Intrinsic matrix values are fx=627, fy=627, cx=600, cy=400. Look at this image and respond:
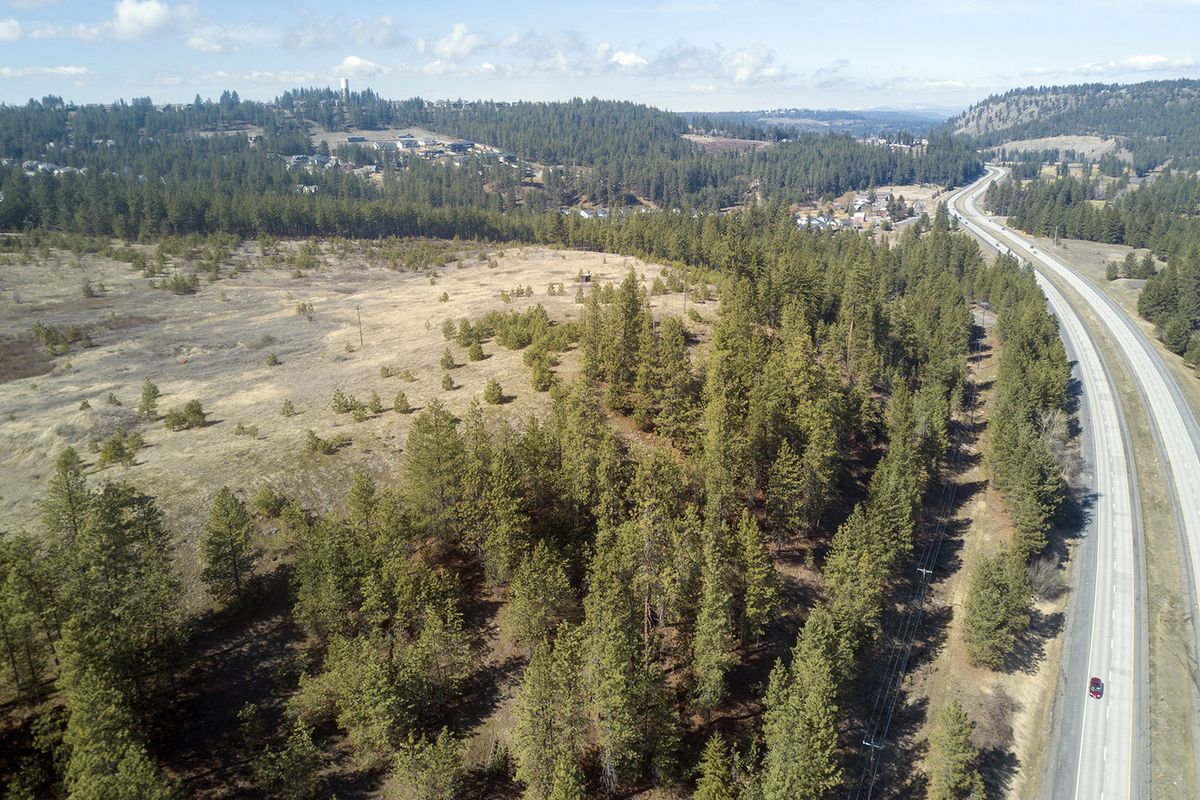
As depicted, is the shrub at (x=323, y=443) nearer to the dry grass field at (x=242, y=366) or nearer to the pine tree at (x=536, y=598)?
the dry grass field at (x=242, y=366)

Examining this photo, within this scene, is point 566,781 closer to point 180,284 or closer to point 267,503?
point 267,503

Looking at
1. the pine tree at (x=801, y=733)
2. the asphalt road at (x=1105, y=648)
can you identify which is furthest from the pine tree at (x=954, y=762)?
the asphalt road at (x=1105, y=648)

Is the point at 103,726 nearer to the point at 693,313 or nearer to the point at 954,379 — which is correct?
the point at 693,313

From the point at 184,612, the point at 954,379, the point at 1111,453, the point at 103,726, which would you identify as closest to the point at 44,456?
the point at 184,612

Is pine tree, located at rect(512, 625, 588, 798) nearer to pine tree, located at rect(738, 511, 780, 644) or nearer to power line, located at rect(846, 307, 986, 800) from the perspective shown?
pine tree, located at rect(738, 511, 780, 644)

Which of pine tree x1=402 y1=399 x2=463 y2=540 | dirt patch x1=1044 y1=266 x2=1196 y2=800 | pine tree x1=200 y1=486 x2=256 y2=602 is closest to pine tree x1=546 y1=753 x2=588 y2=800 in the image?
pine tree x1=402 y1=399 x2=463 y2=540

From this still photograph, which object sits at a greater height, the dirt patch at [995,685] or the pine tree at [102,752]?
the pine tree at [102,752]
